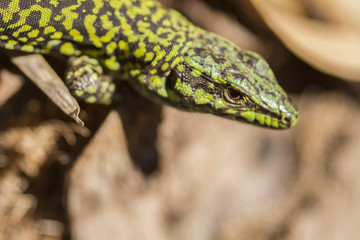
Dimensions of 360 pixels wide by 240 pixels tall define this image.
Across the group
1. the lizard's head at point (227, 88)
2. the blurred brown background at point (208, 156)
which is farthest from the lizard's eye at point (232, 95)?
the blurred brown background at point (208, 156)

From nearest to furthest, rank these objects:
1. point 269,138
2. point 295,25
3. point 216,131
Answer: point 295,25, point 216,131, point 269,138

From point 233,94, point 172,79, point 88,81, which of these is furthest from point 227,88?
point 88,81

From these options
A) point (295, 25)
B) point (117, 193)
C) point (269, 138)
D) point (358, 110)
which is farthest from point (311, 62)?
point (117, 193)

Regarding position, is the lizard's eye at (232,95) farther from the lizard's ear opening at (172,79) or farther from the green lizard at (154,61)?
the lizard's ear opening at (172,79)

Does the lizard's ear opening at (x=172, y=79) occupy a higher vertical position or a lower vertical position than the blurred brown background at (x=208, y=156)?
higher

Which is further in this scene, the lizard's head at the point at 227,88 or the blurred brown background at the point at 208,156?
the blurred brown background at the point at 208,156

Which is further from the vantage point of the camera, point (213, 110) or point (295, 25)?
point (295, 25)

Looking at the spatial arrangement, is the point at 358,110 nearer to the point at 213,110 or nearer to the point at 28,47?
the point at 213,110

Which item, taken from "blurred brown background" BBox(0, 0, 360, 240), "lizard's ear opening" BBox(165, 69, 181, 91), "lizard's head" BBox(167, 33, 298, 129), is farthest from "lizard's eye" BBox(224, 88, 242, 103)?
"blurred brown background" BBox(0, 0, 360, 240)
